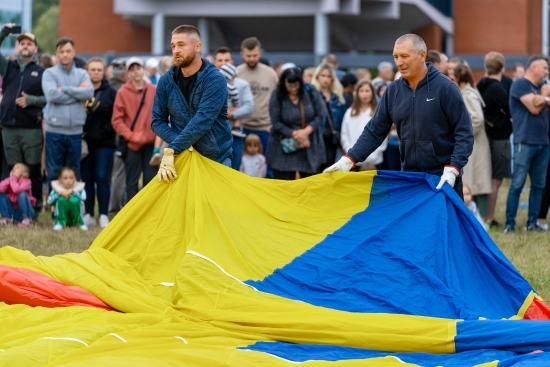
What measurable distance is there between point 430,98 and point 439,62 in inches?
212

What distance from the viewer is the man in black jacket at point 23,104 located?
12.9 m

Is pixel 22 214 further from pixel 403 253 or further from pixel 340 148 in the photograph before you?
pixel 403 253

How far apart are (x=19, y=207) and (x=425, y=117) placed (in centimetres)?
645

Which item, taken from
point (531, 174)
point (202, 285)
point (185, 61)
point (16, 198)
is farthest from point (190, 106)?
point (531, 174)

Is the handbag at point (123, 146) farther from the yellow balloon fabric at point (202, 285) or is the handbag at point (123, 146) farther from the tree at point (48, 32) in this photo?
the tree at point (48, 32)

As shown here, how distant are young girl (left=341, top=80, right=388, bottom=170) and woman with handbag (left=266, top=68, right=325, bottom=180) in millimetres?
817

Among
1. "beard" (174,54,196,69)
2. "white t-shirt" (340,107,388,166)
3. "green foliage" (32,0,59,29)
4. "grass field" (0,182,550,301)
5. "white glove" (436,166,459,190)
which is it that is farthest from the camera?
"green foliage" (32,0,59,29)

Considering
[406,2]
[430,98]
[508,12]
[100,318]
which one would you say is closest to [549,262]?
[430,98]

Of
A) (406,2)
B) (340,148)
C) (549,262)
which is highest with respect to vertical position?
(406,2)

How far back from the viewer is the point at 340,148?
1372 centimetres

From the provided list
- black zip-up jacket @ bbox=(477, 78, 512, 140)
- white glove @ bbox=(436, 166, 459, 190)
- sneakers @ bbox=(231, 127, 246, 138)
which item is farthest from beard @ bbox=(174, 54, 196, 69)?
black zip-up jacket @ bbox=(477, 78, 512, 140)

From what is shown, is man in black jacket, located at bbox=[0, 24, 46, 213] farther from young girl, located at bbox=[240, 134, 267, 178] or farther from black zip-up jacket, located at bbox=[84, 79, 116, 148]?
young girl, located at bbox=[240, 134, 267, 178]

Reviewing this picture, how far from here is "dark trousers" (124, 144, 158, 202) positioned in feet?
42.4

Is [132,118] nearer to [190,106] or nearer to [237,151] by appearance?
[237,151]
